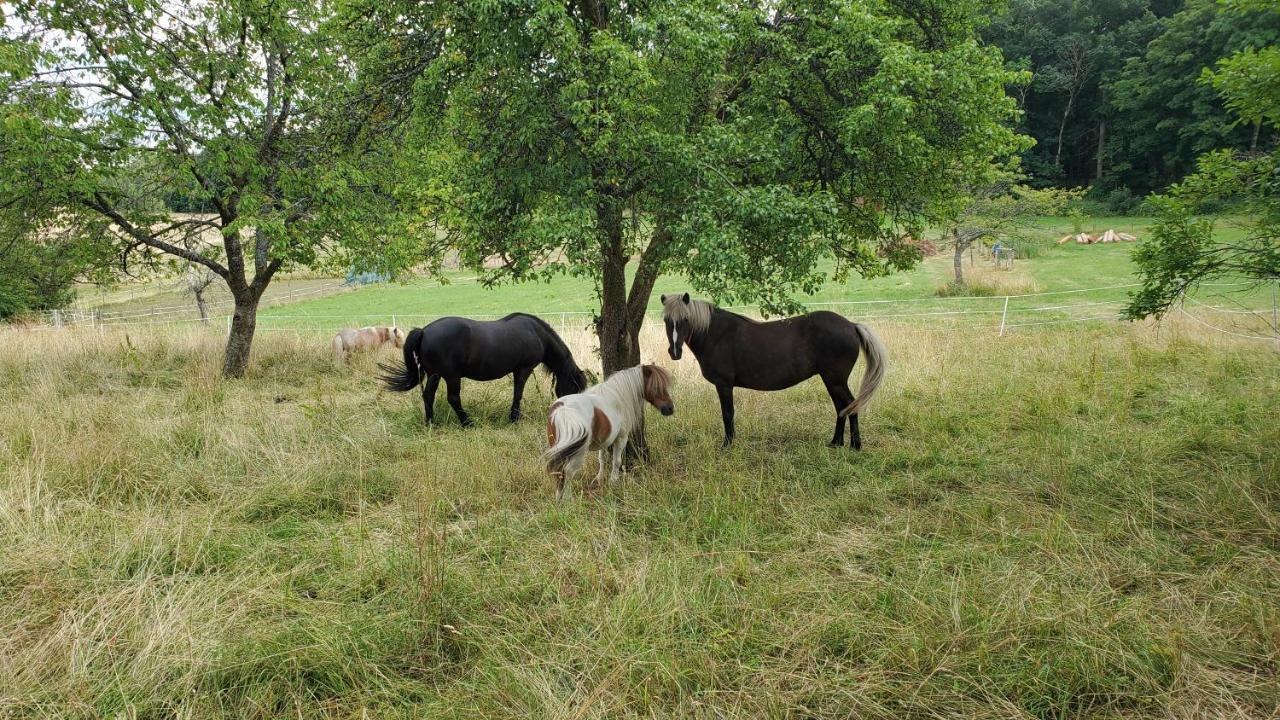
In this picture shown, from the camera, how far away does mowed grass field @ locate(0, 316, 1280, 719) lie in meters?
2.76

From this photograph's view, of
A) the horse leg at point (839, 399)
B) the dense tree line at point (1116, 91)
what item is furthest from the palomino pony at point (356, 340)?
the dense tree line at point (1116, 91)

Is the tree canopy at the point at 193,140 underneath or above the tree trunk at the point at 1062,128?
underneath

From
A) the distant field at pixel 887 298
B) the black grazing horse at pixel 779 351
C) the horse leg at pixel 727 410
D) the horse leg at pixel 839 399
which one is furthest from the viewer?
the distant field at pixel 887 298

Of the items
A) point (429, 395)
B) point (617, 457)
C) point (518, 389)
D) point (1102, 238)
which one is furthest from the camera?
point (1102, 238)

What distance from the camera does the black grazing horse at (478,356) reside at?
8016 millimetres

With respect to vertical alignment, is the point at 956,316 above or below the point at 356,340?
below

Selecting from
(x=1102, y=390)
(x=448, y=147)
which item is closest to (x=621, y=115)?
(x=448, y=147)

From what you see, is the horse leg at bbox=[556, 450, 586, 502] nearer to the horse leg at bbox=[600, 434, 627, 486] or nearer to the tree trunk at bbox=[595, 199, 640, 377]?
the horse leg at bbox=[600, 434, 627, 486]

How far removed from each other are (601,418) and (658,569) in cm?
195

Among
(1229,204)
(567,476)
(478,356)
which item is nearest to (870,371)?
(1229,204)

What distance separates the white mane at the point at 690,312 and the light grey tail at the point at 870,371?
5.50 feet

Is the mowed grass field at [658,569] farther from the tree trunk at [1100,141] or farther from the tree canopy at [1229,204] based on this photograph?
the tree trunk at [1100,141]

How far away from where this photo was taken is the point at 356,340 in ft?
44.3

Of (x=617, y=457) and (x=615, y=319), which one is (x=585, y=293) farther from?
(x=617, y=457)
